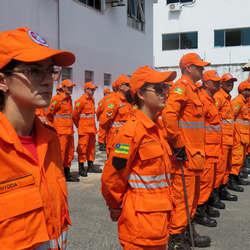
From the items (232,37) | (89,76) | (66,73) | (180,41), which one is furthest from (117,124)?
(180,41)

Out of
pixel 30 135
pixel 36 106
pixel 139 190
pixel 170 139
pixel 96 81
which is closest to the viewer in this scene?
pixel 36 106

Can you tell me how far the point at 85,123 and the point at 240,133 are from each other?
11.8 feet

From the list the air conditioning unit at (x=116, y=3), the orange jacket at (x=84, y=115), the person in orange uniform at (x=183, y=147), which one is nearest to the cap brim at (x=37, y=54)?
the person in orange uniform at (x=183, y=147)

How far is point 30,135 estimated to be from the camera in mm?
2131

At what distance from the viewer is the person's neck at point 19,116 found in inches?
79.4

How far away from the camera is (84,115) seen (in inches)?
379

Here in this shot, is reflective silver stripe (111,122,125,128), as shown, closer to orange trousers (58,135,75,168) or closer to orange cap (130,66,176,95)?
orange trousers (58,135,75,168)

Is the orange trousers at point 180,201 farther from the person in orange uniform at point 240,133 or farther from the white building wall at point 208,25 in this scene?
the white building wall at point 208,25

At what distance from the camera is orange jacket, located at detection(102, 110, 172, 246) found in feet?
9.32

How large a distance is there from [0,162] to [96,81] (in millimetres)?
12123

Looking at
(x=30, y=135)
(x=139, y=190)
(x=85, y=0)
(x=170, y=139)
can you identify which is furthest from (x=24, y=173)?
(x=85, y=0)

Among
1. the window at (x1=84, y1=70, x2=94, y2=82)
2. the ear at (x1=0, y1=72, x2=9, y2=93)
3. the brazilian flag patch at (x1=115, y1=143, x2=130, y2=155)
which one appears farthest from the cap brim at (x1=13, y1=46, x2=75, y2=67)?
the window at (x1=84, y1=70, x2=94, y2=82)

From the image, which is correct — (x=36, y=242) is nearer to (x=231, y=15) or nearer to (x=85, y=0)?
(x=85, y=0)

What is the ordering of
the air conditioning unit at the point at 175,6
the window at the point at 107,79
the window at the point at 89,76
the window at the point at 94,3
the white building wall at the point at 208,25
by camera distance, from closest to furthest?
the window at the point at 94,3, the window at the point at 89,76, the window at the point at 107,79, the white building wall at the point at 208,25, the air conditioning unit at the point at 175,6
